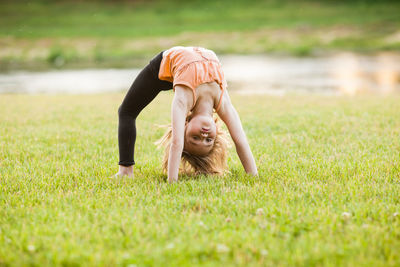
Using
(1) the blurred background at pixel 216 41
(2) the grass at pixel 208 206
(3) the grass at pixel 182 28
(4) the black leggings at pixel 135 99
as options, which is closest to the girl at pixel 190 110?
(4) the black leggings at pixel 135 99

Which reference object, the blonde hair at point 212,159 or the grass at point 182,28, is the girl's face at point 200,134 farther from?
the grass at point 182,28

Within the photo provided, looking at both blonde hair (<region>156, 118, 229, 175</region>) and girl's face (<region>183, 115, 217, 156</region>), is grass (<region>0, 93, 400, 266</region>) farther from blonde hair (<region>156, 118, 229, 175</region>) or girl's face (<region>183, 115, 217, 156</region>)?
girl's face (<region>183, 115, 217, 156</region>)

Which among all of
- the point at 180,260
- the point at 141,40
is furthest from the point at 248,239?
the point at 141,40

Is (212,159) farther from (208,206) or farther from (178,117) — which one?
(208,206)

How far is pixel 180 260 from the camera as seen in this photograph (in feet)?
9.24

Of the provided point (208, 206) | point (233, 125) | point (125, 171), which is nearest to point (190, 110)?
point (233, 125)

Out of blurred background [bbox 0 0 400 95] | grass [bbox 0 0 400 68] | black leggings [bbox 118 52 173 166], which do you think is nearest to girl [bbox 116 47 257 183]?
black leggings [bbox 118 52 173 166]

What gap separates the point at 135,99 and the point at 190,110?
674mm

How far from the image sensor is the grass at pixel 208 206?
2.90 metres

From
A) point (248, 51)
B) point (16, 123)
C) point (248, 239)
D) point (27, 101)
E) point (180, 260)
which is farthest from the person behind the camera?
point (248, 51)

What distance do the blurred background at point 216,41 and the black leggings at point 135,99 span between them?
13.7 meters

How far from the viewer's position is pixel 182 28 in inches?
2613

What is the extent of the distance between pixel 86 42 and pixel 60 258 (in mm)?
58756

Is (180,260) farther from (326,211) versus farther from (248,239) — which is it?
(326,211)
